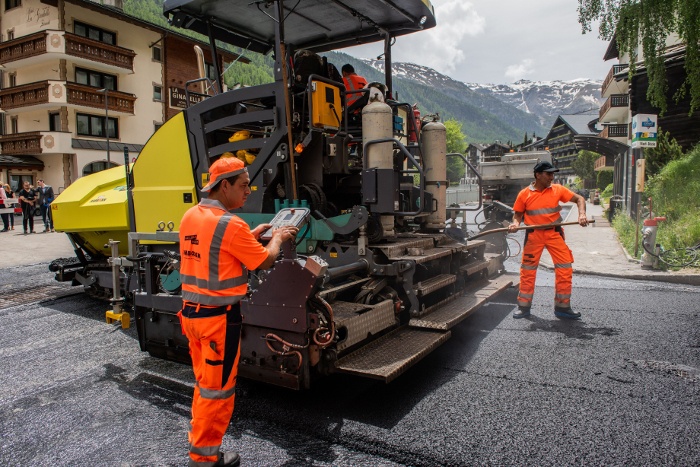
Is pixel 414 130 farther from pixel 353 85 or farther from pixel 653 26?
pixel 653 26

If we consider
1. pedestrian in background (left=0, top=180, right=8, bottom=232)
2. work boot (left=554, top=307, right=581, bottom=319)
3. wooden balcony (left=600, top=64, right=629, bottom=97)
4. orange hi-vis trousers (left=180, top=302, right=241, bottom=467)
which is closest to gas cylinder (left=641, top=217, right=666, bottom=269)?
work boot (left=554, top=307, right=581, bottom=319)

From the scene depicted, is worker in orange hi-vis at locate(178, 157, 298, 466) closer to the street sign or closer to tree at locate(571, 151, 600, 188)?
the street sign

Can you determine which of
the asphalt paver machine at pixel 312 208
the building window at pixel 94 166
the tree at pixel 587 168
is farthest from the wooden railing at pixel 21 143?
the tree at pixel 587 168

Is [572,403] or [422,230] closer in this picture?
[572,403]

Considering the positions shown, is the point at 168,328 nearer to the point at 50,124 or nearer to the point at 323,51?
the point at 323,51

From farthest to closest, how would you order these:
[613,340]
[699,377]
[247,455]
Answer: [613,340], [699,377], [247,455]

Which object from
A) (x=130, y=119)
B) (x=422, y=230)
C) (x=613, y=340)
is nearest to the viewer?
(x=613, y=340)

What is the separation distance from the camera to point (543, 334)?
535 centimetres

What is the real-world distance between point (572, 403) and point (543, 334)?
1.77 m

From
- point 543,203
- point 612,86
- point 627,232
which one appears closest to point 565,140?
point 612,86

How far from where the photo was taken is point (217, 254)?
281 centimetres

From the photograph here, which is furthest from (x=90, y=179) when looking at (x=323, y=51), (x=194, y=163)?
(x=323, y=51)

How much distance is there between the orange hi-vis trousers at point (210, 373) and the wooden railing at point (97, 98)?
1207 inches

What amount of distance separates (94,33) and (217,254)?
33.7m
